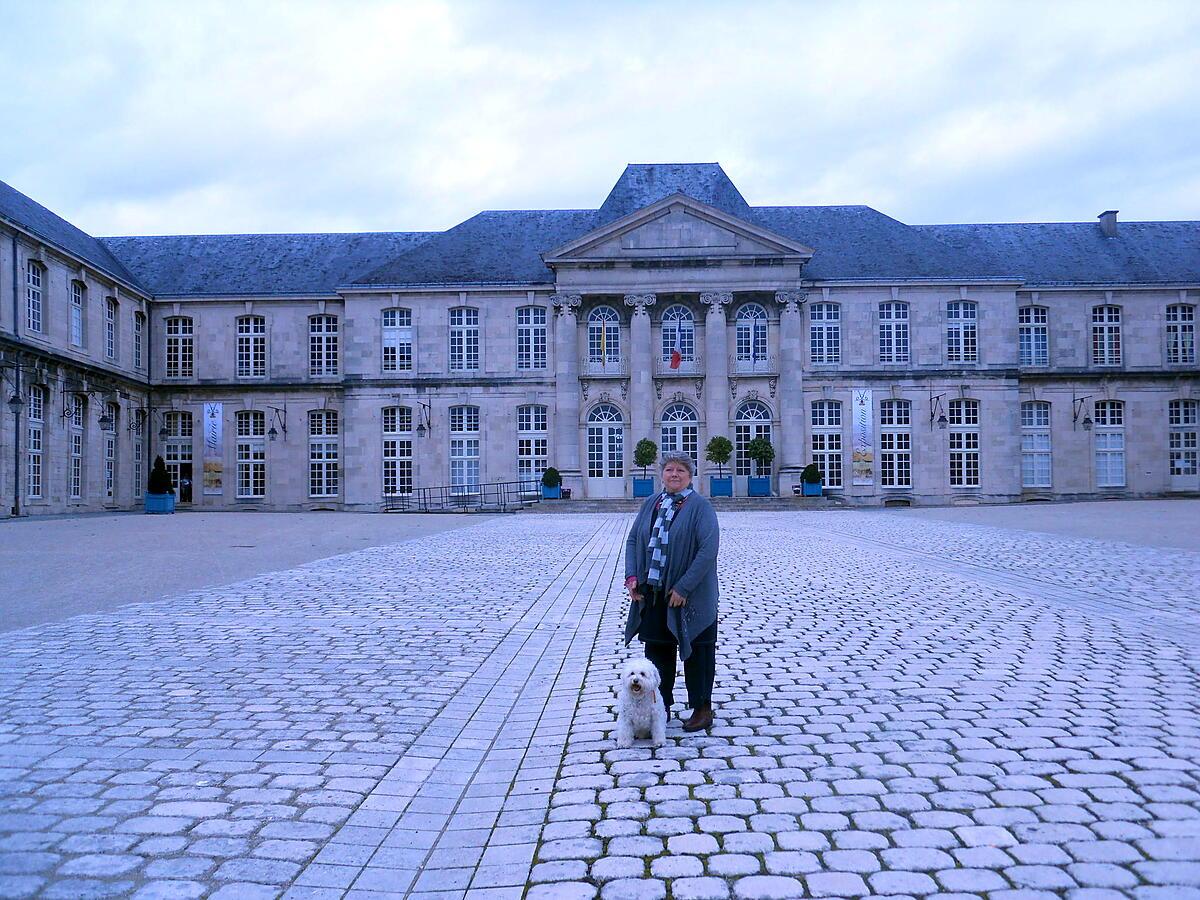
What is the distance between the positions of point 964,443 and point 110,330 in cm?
3073

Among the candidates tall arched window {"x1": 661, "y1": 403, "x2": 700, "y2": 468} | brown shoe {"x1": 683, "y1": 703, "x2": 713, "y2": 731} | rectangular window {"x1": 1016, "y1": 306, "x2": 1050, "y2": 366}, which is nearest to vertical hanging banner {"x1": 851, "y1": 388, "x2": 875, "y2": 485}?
tall arched window {"x1": 661, "y1": 403, "x2": 700, "y2": 468}

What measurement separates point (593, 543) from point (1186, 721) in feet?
44.5

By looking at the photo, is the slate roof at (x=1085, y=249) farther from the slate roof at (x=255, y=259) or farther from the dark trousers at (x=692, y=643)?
the dark trousers at (x=692, y=643)

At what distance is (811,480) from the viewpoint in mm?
35094

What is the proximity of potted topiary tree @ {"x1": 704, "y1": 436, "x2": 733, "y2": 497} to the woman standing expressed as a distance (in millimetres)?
29596

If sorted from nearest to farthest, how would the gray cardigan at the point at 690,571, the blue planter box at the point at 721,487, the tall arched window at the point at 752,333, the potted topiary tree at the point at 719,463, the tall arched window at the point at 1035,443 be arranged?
the gray cardigan at the point at 690,571, the potted topiary tree at the point at 719,463, the blue planter box at the point at 721,487, the tall arched window at the point at 752,333, the tall arched window at the point at 1035,443

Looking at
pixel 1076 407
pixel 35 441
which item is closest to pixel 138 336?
pixel 35 441

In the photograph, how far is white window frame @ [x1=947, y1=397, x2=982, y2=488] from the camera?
3794cm

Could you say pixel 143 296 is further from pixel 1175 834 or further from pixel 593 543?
pixel 1175 834

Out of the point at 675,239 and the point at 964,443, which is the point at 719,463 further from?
the point at 964,443

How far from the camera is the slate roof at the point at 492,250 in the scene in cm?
3831

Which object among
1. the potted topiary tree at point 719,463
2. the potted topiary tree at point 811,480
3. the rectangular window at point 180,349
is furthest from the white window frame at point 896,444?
the rectangular window at point 180,349

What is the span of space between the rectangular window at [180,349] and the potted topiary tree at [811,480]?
23411 millimetres

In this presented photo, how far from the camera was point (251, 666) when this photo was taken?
6.95 metres
